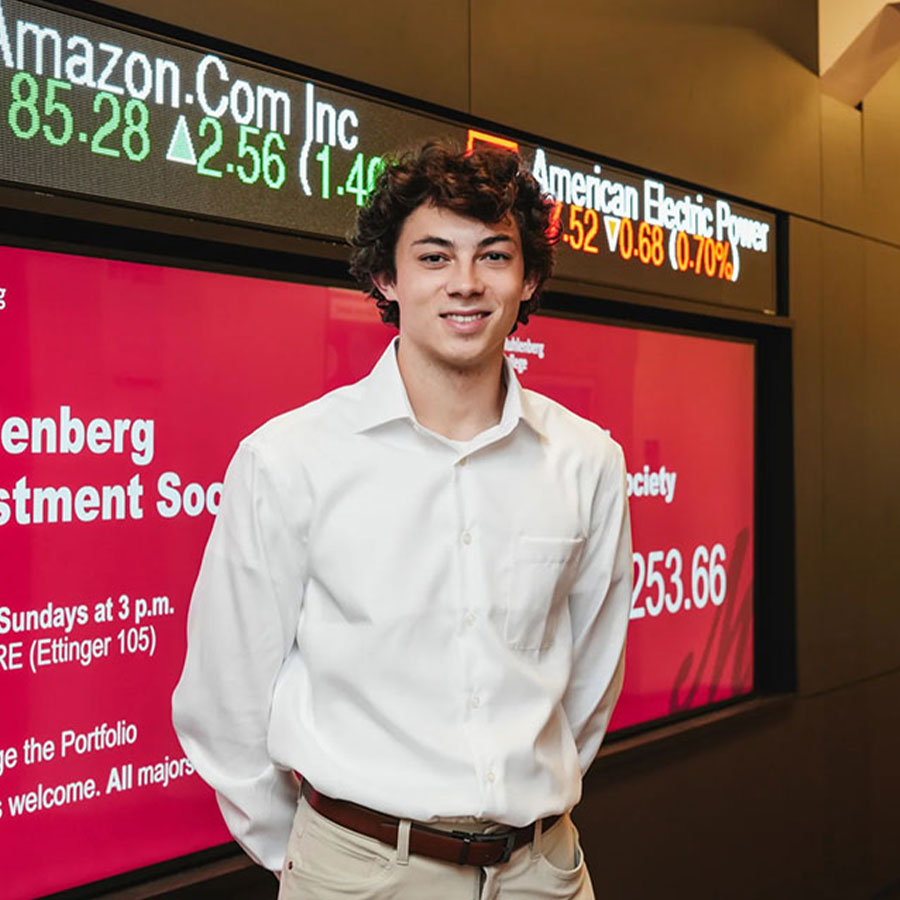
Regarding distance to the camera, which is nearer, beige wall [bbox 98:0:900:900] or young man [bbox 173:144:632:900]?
young man [bbox 173:144:632:900]

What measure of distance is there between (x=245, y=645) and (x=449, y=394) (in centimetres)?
44

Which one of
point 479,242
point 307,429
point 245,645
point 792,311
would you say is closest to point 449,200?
point 479,242

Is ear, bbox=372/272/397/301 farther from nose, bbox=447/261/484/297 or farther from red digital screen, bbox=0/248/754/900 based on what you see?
red digital screen, bbox=0/248/754/900

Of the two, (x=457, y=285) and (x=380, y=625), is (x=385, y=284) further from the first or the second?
(x=380, y=625)

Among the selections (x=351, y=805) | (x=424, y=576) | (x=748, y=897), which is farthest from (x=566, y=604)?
(x=748, y=897)

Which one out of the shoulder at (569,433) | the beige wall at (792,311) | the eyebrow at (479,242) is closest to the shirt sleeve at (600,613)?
the shoulder at (569,433)

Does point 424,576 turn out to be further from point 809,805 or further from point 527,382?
point 809,805

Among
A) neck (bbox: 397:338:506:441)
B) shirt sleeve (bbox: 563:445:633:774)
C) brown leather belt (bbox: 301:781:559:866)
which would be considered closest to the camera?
brown leather belt (bbox: 301:781:559:866)

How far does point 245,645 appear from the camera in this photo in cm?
158

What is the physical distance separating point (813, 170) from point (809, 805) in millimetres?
2048

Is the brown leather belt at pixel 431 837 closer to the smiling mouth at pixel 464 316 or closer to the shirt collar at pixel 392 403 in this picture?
the shirt collar at pixel 392 403

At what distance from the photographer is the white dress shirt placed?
1.54 meters

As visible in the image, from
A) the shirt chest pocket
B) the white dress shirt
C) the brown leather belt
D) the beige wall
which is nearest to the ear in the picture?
the white dress shirt

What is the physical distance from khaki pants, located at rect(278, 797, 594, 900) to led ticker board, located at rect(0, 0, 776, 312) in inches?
45.3
